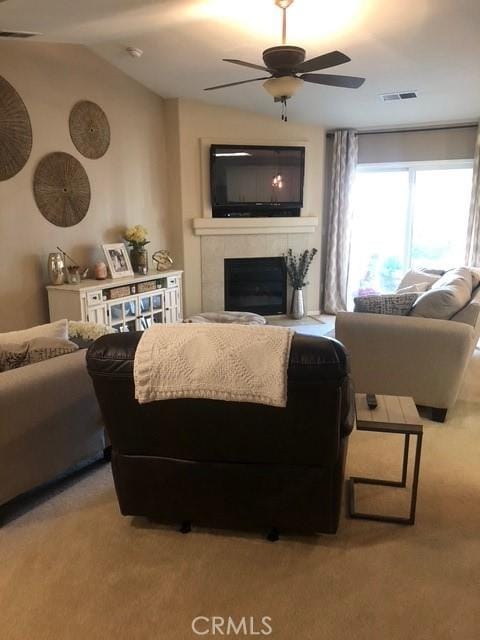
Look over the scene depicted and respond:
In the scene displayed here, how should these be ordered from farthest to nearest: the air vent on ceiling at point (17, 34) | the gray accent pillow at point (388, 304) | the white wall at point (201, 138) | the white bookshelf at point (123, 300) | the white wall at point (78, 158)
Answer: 1. the white wall at point (201, 138)
2. the white bookshelf at point (123, 300)
3. the white wall at point (78, 158)
4. the air vent on ceiling at point (17, 34)
5. the gray accent pillow at point (388, 304)

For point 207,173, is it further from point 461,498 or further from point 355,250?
point 461,498

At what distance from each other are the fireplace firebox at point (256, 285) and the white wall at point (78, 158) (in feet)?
3.74

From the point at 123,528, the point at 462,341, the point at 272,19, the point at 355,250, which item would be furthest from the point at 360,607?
the point at 355,250

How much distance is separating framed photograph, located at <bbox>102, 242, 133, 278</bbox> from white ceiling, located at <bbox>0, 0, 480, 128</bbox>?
1807 millimetres

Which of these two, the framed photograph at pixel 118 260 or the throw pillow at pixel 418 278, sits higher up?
the framed photograph at pixel 118 260

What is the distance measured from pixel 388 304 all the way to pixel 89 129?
3.38 metres

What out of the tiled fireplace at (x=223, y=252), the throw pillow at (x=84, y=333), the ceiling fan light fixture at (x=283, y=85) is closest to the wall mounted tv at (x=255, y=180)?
the tiled fireplace at (x=223, y=252)

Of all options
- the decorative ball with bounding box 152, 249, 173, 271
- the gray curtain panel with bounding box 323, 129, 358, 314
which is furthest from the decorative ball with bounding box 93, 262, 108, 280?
the gray curtain panel with bounding box 323, 129, 358, 314

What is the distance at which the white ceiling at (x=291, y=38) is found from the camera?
3230 mm

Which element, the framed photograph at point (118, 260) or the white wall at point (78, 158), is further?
the framed photograph at point (118, 260)

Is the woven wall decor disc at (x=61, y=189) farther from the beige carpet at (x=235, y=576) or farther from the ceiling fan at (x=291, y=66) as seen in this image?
the beige carpet at (x=235, y=576)

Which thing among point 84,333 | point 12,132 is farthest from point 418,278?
point 12,132

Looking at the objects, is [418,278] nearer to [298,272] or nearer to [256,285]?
[298,272]

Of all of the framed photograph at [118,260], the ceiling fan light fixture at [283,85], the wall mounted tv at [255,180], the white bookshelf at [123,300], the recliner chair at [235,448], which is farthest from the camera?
the wall mounted tv at [255,180]
